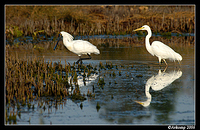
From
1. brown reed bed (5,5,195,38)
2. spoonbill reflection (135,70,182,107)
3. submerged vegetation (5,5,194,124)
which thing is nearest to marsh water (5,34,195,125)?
spoonbill reflection (135,70,182,107)

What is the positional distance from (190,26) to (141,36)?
407cm

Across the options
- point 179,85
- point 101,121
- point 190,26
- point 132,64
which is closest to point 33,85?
point 101,121

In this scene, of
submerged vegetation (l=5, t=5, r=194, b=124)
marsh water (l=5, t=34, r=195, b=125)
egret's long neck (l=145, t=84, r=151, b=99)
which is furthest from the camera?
submerged vegetation (l=5, t=5, r=194, b=124)

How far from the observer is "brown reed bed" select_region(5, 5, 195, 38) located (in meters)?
23.5

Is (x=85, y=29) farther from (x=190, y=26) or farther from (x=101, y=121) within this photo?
(x=101, y=121)

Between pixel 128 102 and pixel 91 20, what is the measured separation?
1981 cm

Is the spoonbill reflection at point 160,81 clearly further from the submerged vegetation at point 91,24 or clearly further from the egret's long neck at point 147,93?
the submerged vegetation at point 91,24

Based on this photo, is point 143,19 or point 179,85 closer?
point 179,85

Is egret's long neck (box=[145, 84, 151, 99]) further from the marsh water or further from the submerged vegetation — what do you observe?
the submerged vegetation

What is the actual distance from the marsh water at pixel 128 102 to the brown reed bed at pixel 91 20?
13066 millimetres

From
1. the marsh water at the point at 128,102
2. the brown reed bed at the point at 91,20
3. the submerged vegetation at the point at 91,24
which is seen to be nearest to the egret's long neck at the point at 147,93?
the marsh water at the point at 128,102

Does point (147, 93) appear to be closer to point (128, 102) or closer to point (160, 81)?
point (128, 102)

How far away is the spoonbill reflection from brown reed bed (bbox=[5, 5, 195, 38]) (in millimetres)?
13683

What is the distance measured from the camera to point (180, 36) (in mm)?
24266
